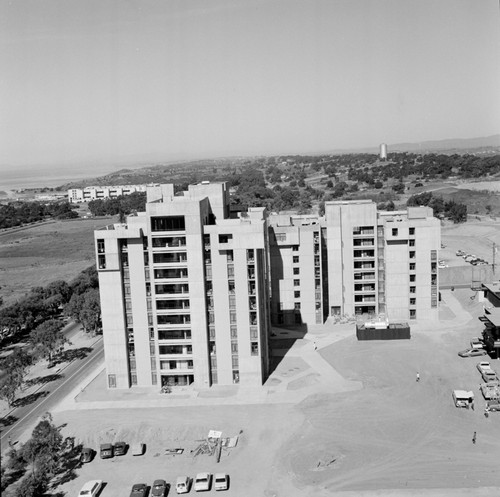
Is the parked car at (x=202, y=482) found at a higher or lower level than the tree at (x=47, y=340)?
lower

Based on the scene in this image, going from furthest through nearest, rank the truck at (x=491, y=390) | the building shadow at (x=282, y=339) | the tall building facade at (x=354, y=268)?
1. the tall building facade at (x=354, y=268)
2. the building shadow at (x=282, y=339)
3. the truck at (x=491, y=390)

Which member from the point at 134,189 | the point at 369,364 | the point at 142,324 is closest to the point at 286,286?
the point at 369,364

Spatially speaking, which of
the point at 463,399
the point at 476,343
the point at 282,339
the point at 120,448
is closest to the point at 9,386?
the point at 120,448

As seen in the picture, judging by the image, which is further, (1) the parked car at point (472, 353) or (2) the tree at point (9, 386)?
(1) the parked car at point (472, 353)

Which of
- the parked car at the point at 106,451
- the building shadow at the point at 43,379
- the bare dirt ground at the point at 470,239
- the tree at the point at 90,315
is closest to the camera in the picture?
the parked car at the point at 106,451

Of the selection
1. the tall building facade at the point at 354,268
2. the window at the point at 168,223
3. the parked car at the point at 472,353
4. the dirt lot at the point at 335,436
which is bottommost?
the dirt lot at the point at 335,436

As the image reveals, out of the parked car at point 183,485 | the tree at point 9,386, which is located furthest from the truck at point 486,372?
the tree at point 9,386

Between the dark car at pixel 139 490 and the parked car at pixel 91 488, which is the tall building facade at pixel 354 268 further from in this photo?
the parked car at pixel 91 488

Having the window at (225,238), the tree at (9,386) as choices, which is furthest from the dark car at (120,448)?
the window at (225,238)

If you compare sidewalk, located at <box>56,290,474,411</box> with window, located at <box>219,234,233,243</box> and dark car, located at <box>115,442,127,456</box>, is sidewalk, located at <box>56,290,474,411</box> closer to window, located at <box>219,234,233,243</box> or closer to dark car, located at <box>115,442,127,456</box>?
dark car, located at <box>115,442,127,456</box>
